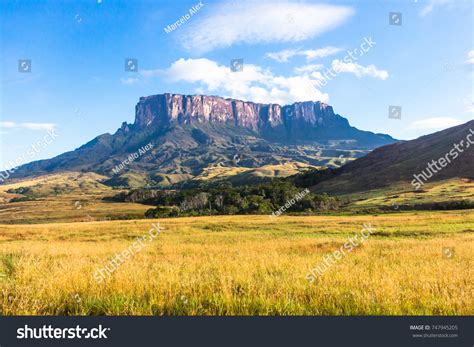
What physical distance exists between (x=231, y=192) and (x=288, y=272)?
125 metres

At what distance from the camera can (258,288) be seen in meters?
8.37

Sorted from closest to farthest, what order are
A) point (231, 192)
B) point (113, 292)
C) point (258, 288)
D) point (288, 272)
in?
point (113, 292) < point (258, 288) < point (288, 272) < point (231, 192)

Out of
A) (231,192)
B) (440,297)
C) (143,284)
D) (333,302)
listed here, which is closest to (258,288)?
(333,302)
